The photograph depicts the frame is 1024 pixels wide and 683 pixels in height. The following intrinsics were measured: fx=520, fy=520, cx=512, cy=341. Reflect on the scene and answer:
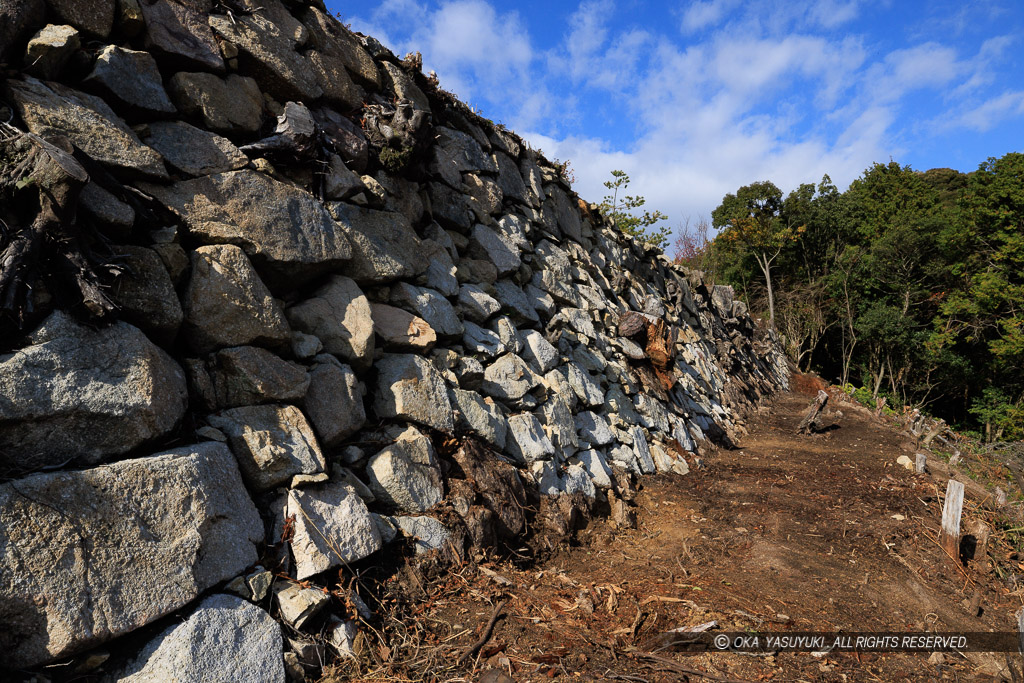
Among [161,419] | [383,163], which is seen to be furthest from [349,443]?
[383,163]

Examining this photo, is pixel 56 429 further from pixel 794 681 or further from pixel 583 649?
pixel 794 681

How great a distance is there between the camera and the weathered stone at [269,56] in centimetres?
416

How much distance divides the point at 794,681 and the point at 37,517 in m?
3.95

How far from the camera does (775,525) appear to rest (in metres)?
5.35

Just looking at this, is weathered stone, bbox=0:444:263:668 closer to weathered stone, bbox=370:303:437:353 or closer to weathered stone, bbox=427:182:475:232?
weathered stone, bbox=370:303:437:353

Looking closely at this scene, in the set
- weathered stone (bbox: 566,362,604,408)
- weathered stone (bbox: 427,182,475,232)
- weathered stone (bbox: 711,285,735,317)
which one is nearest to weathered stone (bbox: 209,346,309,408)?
weathered stone (bbox: 427,182,475,232)

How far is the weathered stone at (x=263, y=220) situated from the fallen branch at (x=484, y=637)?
9.04 feet

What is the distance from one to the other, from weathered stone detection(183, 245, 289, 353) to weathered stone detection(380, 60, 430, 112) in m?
3.18

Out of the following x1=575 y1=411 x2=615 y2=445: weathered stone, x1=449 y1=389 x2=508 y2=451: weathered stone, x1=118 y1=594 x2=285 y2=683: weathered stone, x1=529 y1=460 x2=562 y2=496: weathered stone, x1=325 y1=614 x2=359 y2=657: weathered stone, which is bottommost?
x1=325 y1=614 x2=359 y2=657: weathered stone

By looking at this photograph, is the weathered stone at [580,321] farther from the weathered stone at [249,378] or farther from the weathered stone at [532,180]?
the weathered stone at [249,378]

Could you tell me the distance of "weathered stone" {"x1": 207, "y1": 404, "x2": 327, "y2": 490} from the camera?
3025 millimetres

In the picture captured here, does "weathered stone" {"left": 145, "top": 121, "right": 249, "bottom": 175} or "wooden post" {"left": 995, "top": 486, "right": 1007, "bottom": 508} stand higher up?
"weathered stone" {"left": 145, "top": 121, "right": 249, "bottom": 175}

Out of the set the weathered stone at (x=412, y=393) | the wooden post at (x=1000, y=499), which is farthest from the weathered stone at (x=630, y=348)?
the wooden post at (x=1000, y=499)

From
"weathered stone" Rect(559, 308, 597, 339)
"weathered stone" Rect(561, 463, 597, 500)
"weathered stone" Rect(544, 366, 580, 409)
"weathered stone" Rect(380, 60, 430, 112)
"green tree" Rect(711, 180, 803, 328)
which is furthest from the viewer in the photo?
"green tree" Rect(711, 180, 803, 328)
